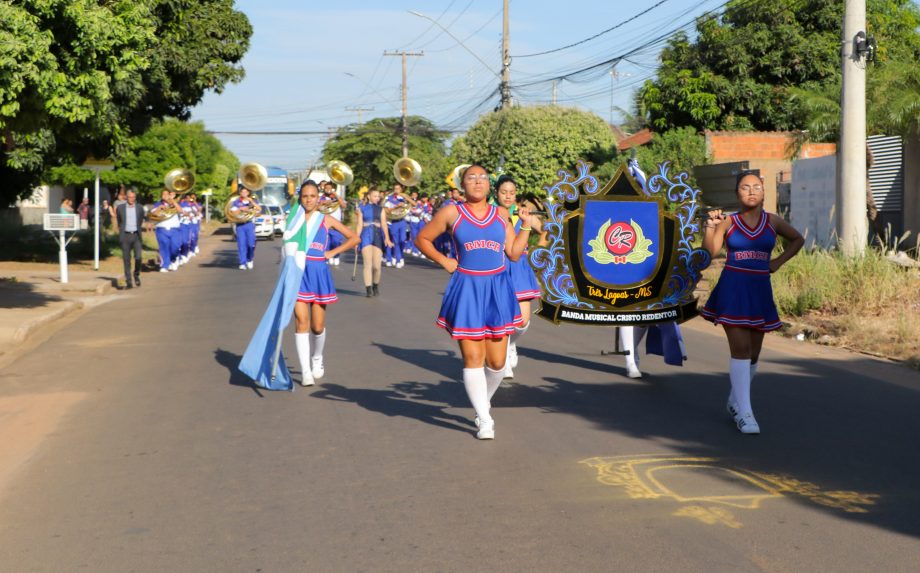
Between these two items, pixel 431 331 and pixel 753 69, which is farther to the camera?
pixel 753 69

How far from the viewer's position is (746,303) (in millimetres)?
7949

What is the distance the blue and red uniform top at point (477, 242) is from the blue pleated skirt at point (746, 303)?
5.67 feet

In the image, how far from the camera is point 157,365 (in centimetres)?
1154

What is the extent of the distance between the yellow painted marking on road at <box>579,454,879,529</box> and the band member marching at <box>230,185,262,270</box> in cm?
2201

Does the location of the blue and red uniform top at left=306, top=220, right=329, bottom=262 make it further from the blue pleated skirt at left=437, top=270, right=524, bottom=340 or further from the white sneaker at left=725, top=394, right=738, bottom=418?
the white sneaker at left=725, top=394, right=738, bottom=418

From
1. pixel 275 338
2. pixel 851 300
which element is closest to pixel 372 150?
pixel 851 300

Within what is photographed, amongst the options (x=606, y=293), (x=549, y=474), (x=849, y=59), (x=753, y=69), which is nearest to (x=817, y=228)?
(x=849, y=59)

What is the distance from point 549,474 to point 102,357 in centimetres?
720

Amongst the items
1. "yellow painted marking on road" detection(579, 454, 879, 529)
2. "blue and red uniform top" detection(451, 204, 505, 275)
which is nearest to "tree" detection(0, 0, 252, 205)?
"blue and red uniform top" detection(451, 204, 505, 275)

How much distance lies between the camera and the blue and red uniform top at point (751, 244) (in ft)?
26.1

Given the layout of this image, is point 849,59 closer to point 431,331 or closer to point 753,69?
point 431,331

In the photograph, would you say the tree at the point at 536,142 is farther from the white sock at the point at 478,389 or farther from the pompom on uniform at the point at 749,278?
the white sock at the point at 478,389

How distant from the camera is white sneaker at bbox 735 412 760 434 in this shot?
25.2ft

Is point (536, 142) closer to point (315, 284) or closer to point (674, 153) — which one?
point (674, 153)
